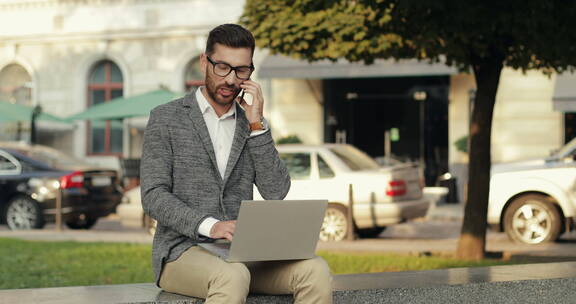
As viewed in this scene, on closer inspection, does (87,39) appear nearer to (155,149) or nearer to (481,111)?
(481,111)

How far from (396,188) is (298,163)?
1.51m

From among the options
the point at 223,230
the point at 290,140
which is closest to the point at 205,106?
the point at 223,230

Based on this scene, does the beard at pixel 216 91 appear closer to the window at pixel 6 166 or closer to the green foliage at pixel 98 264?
the green foliage at pixel 98 264

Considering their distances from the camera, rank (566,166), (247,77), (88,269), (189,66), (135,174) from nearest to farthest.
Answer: (247,77) < (88,269) < (566,166) < (135,174) < (189,66)

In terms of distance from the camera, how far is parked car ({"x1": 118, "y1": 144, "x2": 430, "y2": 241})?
14.6 metres

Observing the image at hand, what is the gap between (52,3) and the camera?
28.4 m

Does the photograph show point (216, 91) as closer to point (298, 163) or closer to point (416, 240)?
point (298, 163)

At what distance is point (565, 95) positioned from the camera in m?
20.3

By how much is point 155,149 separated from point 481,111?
7.08m

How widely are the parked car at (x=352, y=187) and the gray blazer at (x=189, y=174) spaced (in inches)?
379

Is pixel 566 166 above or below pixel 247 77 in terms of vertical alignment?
below

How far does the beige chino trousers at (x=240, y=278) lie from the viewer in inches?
168

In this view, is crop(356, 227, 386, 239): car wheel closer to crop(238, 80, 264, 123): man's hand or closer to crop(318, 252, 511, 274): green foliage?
crop(318, 252, 511, 274): green foliage

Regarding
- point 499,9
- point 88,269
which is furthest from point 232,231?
point 88,269
